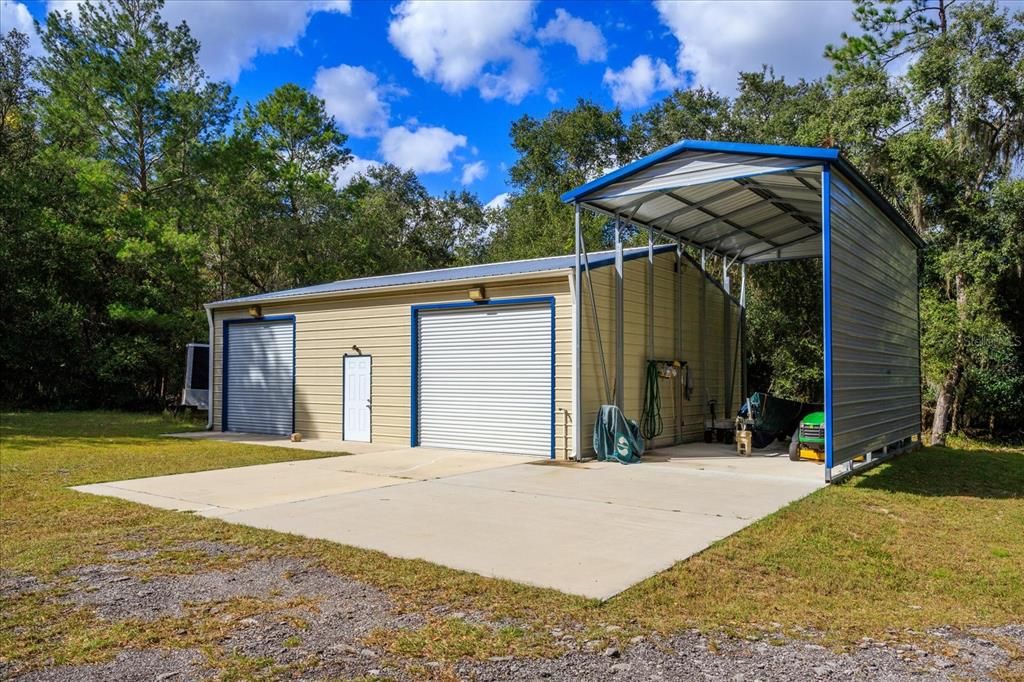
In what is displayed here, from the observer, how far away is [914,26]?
49.1ft

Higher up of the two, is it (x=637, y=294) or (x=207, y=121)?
(x=207, y=121)

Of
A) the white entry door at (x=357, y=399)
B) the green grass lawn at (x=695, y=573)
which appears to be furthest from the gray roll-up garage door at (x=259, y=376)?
the green grass lawn at (x=695, y=573)

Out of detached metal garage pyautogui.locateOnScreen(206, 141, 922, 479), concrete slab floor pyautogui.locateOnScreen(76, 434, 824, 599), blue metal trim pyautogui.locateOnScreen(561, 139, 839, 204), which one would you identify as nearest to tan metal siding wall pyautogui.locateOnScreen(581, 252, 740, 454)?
detached metal garage pyautogui.locateOnScreen(206, 141, 922, 479)

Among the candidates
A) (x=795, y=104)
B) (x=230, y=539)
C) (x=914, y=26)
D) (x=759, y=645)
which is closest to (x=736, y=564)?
(x=759, y=645)

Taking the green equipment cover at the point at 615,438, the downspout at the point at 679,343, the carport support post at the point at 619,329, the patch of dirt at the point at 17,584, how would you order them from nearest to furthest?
the patch of dirt at the point at 17,584 → the green equipment cover at the point at 615,438 → the carport support post at the point at 619,329 → the downspout at the point at 679,343

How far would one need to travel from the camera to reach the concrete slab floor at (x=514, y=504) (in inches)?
195

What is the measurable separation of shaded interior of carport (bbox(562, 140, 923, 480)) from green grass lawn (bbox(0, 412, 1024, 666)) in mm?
1414

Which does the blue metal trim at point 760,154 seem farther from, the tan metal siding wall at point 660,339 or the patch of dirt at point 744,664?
the patch of dirt at point 744,664

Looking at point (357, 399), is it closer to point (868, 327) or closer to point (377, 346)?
point (377, 346)

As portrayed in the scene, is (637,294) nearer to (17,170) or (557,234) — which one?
(557,234)

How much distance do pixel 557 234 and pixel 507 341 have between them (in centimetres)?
1553

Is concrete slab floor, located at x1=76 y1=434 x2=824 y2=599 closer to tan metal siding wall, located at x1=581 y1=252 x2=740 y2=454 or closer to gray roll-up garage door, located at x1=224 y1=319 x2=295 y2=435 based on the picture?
tan metal siding wall, located at x1=581 y1=252 x2=740 y2=454

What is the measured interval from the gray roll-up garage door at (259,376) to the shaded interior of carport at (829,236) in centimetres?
685

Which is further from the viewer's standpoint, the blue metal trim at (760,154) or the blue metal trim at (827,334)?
the blue metal trim at (760,154)
